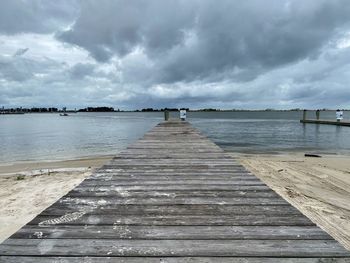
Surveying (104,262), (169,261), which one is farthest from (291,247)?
(104,262)

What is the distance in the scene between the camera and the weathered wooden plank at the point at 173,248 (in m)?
2.22

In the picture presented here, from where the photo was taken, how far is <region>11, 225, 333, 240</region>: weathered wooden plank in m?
2.51

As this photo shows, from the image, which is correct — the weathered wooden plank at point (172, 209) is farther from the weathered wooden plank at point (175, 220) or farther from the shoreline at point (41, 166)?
the shoreline at point (41, 166)

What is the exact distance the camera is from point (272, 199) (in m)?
3.57

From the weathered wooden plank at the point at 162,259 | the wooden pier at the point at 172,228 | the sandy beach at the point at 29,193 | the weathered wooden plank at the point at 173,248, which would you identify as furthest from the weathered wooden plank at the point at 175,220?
the sandy beach at the point at 29,193

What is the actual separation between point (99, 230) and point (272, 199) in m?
2.10

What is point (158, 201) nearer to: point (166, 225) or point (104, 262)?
point (166, 225)

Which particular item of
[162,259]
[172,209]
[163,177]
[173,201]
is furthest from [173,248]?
[163,177]

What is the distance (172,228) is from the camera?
2705 millimetres

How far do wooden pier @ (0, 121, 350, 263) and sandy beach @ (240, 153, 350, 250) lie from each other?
2.03 m

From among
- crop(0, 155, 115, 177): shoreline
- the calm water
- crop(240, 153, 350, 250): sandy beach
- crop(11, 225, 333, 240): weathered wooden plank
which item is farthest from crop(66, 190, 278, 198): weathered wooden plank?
the calm water

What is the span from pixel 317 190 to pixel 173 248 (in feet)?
23.0

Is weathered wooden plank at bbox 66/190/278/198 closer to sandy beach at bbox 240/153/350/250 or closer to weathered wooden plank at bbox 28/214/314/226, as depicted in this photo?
weathered wooden plank at bbox 28/214/314/226

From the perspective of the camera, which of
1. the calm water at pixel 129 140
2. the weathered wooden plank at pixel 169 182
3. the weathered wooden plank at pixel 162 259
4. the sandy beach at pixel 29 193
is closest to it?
the weathered wooden plank at pixel 162 259
